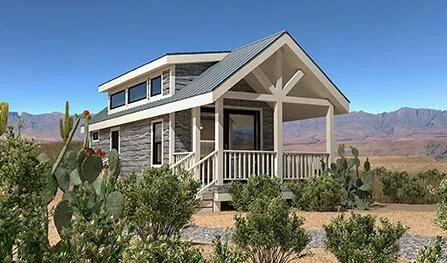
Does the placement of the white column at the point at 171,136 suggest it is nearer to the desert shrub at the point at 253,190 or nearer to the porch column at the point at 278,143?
the desert shrub at the point at 253,190

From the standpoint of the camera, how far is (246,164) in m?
15.9

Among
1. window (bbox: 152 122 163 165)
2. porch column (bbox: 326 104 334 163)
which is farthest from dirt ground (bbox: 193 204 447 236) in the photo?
window (bbox: 152 122 163 165)

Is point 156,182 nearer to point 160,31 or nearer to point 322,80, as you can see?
point 322,80

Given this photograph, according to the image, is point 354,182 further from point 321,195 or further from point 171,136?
point 171,136

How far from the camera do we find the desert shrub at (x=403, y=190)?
17688 millimetres

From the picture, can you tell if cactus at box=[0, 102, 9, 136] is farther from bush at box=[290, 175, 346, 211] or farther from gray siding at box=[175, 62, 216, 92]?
gray siding at box=[175, 62, 216, 92]

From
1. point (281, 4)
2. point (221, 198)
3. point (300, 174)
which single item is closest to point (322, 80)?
point (300, 174)

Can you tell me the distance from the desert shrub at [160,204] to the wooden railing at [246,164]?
6.43 m

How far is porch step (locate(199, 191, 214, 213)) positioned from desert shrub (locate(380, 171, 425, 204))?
7.72 meters

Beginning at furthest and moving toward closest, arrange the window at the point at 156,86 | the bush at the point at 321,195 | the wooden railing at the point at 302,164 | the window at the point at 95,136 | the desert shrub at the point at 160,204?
the window at the point at 95,136
the window at the point at 156,86
the wooden railing at the point at 302,164
the bush at the point at 321,195
the desert shrub at the point at 160,204

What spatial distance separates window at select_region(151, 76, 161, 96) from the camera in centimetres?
1884

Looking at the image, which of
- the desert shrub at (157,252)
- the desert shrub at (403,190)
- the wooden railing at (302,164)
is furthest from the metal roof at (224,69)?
the desert shrub at (157,252)

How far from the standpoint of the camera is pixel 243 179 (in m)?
14.8

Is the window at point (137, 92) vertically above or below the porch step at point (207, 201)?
above
